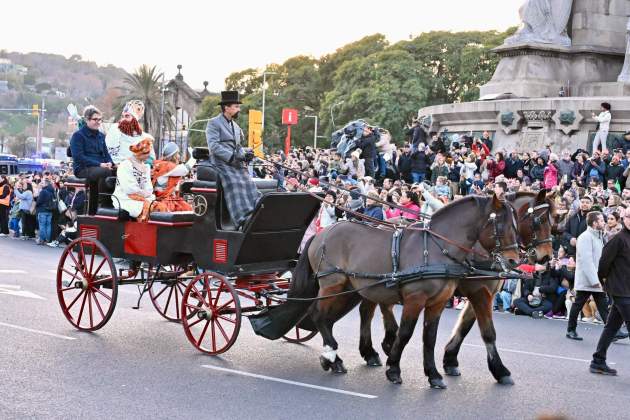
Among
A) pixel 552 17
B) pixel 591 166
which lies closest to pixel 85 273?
pixel 591 166

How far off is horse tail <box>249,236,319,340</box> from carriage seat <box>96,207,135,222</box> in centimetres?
234

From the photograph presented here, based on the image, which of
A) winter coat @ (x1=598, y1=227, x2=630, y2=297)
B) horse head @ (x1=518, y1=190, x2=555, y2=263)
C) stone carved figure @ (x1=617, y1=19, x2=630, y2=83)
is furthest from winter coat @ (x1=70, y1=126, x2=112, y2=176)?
stone carved figure @ (x1=617, y1=19, x2=630, y2=83)

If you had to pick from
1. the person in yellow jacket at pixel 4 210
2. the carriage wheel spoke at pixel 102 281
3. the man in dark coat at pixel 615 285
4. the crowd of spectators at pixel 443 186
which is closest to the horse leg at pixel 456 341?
the crowd of spectators at pixel 443 186

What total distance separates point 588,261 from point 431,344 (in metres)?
4.56

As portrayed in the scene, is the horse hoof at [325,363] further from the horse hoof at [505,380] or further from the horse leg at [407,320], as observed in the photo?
the horse hoof at [505,380]

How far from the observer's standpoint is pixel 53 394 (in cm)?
814

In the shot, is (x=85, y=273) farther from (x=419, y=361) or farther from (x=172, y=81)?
(x=172, y=81)

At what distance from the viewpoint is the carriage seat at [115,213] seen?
1127 centimetres

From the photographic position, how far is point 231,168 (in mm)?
10516

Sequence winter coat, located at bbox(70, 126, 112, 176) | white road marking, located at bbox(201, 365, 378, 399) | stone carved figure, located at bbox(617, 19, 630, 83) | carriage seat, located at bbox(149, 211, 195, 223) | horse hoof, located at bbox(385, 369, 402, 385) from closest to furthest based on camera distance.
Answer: white road marking, located at bbox(201, 365, 378, 399) → horse hoof, located at bbox(385, 369, 402, 385) → carriage seat, located at bbox(149, 211, 195, 223) → winter coat, located at bbox(70, 126, 112, 176) → stone carved figure, located at bbox(617, 19, 630, 83)

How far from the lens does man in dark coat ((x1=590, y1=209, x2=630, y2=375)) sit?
1029 centimetres

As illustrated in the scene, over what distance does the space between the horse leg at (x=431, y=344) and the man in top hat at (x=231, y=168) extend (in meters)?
2.48

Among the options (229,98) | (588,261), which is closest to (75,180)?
(229,98)

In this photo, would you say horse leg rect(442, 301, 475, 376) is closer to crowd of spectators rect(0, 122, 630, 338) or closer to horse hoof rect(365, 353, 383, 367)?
horse hoof rect(365, 353, 383, 367)
